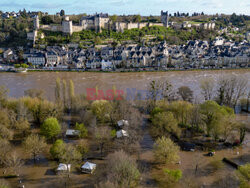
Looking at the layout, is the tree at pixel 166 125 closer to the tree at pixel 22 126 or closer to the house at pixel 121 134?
the house at pixel 121 134

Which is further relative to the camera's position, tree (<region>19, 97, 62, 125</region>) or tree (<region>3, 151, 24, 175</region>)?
tree (<region>19, 97, 62, 125</region>)

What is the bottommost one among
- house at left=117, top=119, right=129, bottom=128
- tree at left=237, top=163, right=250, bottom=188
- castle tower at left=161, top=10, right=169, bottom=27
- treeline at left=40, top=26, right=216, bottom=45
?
house at left=117, top=119, right=129, bottom=128

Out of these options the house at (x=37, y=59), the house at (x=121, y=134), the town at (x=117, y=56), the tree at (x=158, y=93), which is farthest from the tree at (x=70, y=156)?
the house at (x=37, y=59)

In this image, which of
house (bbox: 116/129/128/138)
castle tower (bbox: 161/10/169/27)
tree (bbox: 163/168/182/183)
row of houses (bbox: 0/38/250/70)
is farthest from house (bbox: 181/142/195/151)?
castle tower (bbox: 161/10/169/27)

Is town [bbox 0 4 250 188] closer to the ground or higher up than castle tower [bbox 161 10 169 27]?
closer to the ground

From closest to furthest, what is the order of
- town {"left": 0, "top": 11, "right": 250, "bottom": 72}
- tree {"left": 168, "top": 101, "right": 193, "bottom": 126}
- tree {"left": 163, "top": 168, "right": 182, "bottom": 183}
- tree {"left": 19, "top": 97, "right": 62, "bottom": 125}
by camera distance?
1. tree {"left": 163, "top": 168, "right": 182, "bottom": 183}
2. tree {"left": 168, "top": 101, "right": 193, "bottom": 126}
3. tree {"left": 19, "top": 97, "right": 62, "bottom": 125}
4. town {"left": 0, "top": 11, "right": 250, "bottom": 72}

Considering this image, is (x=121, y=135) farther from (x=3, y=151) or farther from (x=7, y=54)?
(x=7, y=54)

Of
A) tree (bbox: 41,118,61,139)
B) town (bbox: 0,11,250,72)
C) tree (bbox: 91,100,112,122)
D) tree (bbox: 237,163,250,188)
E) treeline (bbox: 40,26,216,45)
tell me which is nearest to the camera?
tree (bbox: 237,163,250,188)

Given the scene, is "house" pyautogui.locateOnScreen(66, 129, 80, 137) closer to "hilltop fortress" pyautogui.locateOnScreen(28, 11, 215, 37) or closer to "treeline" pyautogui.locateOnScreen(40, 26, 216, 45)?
"treeline" pyautogui.locateOnScreen(40, 26, 216, 45)
